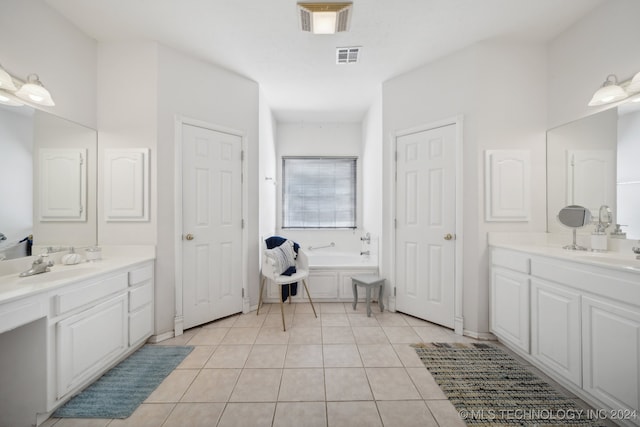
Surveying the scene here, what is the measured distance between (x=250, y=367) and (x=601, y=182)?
3100 millimetres

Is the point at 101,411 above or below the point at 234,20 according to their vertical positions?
below

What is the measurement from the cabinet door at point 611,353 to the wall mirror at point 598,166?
0.83 m

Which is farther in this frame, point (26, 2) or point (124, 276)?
point (124, 276)

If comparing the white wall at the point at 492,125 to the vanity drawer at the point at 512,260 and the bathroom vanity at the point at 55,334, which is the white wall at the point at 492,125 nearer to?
the vanity drawer at the point at 512,260

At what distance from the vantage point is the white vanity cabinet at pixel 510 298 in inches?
80.1

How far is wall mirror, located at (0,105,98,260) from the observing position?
173 centimetres

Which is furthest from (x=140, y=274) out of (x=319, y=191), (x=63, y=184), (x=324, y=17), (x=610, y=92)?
(x=610, y=92)

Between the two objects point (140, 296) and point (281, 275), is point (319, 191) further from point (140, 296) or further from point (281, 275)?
point (140, 296)

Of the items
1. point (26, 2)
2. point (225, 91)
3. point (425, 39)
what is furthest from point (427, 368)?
point (26, 2)

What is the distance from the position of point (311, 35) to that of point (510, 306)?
2.92 meters

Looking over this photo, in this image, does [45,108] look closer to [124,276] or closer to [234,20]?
[124,276]

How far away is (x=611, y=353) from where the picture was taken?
1.43 m

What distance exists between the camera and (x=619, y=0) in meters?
1.90

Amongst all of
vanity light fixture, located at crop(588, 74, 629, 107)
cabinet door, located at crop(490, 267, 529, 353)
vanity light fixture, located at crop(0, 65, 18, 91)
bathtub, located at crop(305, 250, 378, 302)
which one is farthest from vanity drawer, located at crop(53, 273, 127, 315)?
vanity light fixture, located at crop(588, 74, 629, 107)
